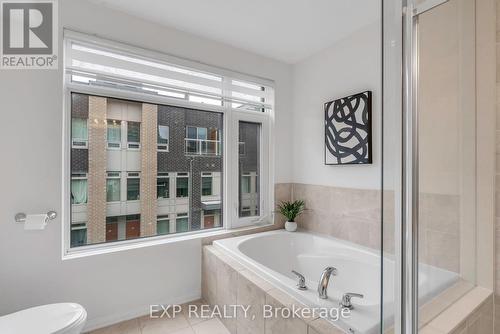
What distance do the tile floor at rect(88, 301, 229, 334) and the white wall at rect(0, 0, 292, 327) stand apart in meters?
0.07

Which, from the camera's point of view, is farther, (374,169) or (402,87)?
(374,169)

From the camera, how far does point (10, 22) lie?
5.52ft

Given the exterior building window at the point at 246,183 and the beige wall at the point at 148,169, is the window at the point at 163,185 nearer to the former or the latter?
the beige wall at the point at 148,169

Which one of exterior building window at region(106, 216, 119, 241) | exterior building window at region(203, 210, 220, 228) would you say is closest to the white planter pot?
exterior building window at region(203, 210, 220, 228)

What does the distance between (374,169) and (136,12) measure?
2381 millimetres

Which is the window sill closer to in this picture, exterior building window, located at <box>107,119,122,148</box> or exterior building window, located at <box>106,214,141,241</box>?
exterior building window, located at <box>106,214,141,241</box>

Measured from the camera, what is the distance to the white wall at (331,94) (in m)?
2.15

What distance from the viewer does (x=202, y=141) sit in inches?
98.7

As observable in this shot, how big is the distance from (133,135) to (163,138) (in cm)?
25

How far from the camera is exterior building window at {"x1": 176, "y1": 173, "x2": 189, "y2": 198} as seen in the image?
7.78ft

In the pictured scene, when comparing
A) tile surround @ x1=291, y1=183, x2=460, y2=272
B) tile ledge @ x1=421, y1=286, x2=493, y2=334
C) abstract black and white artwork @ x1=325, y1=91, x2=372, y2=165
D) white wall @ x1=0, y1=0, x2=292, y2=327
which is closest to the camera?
tile surround @ x1=291, y1=183, x2=460, y2=272

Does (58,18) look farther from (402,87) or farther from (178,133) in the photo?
(402,87)

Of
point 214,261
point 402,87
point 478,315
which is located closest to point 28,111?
point 214,261

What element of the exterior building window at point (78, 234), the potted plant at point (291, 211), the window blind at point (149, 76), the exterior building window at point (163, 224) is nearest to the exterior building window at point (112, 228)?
the exterior building window at point (78, 234)
